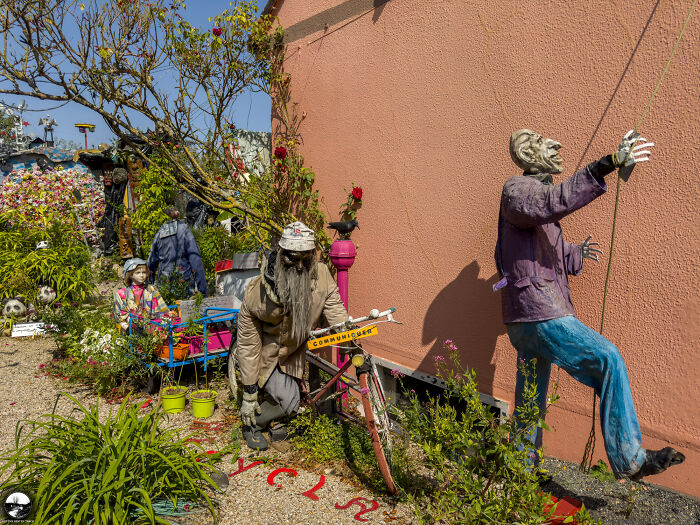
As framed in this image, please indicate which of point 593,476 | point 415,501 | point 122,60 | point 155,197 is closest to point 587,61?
point 593,476

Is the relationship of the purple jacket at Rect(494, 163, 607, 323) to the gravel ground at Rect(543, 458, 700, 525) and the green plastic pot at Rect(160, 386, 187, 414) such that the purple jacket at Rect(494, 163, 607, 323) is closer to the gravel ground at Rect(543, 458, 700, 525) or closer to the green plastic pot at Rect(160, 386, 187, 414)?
the gravel ground at Rect(543, 458, 700, 525)

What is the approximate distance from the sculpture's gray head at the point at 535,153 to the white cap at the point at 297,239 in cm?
137

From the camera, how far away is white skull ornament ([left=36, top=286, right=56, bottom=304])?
7506mm

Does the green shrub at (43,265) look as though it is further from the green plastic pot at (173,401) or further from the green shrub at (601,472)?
the green shrub at (601,472)

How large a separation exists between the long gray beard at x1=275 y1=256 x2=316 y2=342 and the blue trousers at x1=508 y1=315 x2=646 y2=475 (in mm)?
1387

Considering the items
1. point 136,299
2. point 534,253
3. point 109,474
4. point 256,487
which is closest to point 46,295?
point 136,299

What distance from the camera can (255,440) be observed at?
3.89 metres

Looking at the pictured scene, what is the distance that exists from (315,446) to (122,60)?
4578mm

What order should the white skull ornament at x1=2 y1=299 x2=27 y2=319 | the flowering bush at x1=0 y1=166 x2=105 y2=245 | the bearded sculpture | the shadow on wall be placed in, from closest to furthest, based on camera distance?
the bearded sculpture, the shadow on wall, the white skull ornament at x1=2 y1=299 x2=27 y2=319, the flowering bush at x1=0 y1=166 x2=105 y2=245

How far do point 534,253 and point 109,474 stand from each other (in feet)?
8.37

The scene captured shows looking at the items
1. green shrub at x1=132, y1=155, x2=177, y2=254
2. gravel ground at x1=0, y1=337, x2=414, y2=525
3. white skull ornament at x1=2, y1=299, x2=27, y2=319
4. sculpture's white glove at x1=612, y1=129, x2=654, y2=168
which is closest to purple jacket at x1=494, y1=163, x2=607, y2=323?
sculpture's white glove at x1=612, y1=129, x2=654, y2=168

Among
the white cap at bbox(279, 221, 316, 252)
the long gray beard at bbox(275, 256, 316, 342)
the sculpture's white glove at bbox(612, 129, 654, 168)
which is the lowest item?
the long gray beard at bbox(275, 256, 316, 342)

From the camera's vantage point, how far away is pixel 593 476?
3.17 metres

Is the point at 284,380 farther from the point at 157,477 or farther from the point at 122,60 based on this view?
the point at 122,60
